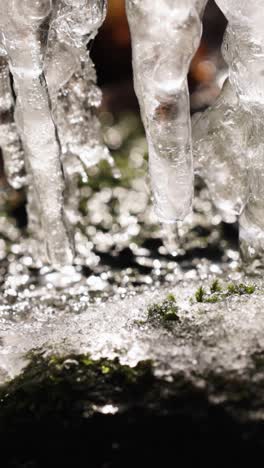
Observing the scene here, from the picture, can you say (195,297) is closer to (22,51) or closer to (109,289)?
(109,289)

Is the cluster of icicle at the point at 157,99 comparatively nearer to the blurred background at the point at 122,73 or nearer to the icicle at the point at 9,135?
the icicle at the point at 9,135

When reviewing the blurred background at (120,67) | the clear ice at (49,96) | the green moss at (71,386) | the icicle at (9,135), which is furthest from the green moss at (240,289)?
the blurred background at (120,67)

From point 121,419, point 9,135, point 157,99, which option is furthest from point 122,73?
Answer: point 121,419

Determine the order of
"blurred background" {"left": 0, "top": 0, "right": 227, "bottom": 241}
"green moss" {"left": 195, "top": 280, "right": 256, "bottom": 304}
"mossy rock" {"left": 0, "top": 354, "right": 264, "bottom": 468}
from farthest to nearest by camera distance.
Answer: "blurred background" {"left": 0, "top": 0, "right": 227, "bottom": 241}
"green moss" {"left": 195, "top": 280, "right": 256, "bottom": 304}
"mossy rock" {"left": 0, "top": 354, "right": 264, "bottom": 468}

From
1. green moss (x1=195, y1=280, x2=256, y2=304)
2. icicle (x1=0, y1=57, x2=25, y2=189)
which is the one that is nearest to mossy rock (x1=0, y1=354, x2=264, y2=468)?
green moss (x1=195, y1=280, x2=256, y2=304)

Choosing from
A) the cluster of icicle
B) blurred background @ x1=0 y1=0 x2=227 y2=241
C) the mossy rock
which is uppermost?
the cluster of icicle

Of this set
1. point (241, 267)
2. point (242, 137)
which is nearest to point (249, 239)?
point (241, 267)

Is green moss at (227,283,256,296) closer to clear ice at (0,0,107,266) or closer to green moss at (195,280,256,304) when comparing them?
green moss at (195,280,256,304)
